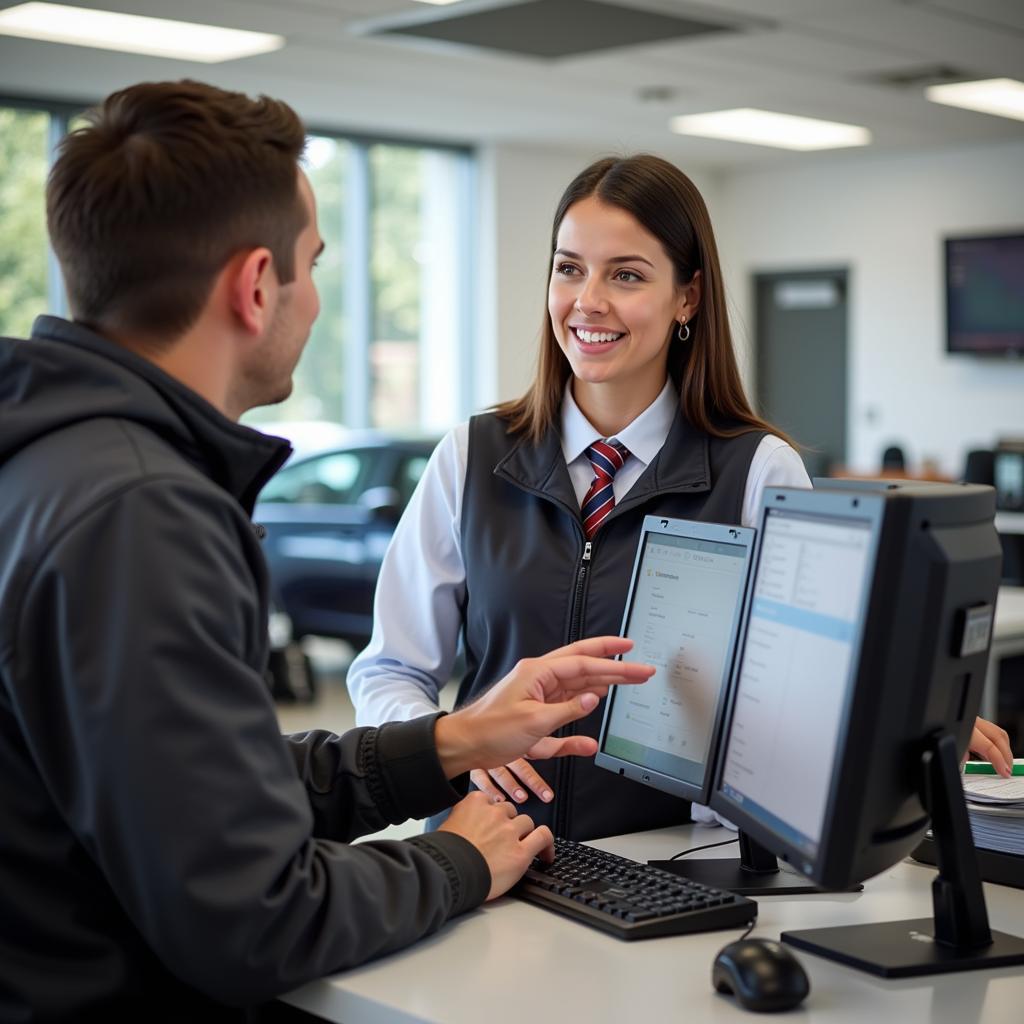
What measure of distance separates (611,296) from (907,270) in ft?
27.1

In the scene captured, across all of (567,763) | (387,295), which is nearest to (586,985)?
(567,763)

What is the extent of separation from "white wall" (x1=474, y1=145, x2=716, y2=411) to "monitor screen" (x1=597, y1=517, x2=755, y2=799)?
25.9 ft

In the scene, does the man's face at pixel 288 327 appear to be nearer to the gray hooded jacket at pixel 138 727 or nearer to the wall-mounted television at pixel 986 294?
the gray hooded jacket at pixel 138 727

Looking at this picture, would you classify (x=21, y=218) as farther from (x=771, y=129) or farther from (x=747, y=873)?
(x=747, y=873)

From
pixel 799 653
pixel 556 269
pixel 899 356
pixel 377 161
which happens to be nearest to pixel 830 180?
pixel 899 356

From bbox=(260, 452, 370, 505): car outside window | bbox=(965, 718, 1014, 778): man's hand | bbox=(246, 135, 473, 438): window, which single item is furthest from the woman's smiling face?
bbox=(246, 135, 473, 438): window

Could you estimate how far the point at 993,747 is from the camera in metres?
1.87

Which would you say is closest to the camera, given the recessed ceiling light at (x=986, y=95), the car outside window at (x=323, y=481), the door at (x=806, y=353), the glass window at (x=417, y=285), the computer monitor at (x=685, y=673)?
the computer monitor at (x=685, y=673)

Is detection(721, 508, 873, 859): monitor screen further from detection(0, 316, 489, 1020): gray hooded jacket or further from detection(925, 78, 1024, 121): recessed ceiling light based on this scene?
detection(925, 78, 1024, 121): recessed ceiling light

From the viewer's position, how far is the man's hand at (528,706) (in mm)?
1584

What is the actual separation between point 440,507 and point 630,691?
539 millimetres

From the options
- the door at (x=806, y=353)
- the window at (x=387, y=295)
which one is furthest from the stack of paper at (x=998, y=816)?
the door at (x=806, y=353)

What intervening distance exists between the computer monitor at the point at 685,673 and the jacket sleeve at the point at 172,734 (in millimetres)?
538

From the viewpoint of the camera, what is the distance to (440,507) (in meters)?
2.23
